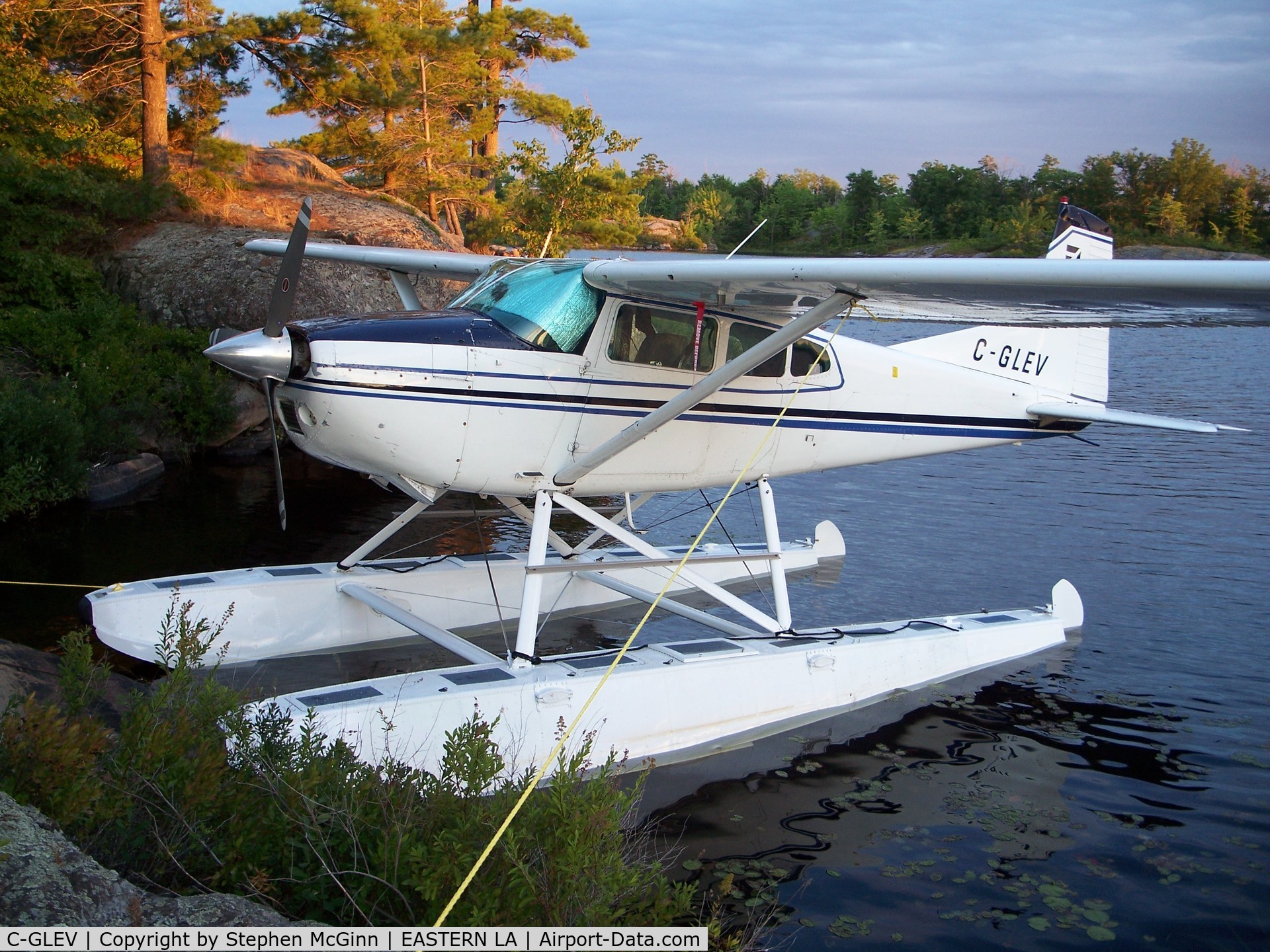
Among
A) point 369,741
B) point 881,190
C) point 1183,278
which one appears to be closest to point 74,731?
point 369,741

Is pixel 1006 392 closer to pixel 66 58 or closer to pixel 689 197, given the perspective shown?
pixel 66 58

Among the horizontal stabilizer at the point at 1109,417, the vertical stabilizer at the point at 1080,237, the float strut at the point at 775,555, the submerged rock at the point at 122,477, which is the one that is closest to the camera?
the float strut at the point at 775,555

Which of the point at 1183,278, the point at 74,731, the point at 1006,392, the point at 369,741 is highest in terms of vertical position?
the point at 1183,278

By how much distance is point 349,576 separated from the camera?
7.57 metres

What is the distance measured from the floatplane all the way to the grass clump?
59.9 inches

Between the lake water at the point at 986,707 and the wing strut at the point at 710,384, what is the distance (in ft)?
6.39

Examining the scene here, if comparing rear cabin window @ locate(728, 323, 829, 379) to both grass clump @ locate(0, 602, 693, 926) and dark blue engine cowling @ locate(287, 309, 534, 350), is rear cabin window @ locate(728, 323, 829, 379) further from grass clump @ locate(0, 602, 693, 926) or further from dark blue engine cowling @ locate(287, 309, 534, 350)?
grass clump @ locate(0, 602, 693, 926)

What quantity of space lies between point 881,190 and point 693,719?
51.1 metres

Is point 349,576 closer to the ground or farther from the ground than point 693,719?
farther from the ground

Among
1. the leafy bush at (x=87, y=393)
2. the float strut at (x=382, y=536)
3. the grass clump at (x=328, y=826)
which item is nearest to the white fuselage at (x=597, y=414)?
the float strut at (x=382, y=536)

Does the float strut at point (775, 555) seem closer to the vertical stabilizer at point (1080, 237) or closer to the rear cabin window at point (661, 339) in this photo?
the rear cabin window at point (661, 339)

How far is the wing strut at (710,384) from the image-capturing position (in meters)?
5.58

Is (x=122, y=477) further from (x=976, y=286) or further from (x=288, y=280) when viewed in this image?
(x=976, y=286)

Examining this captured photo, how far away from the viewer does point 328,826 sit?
3.44m
